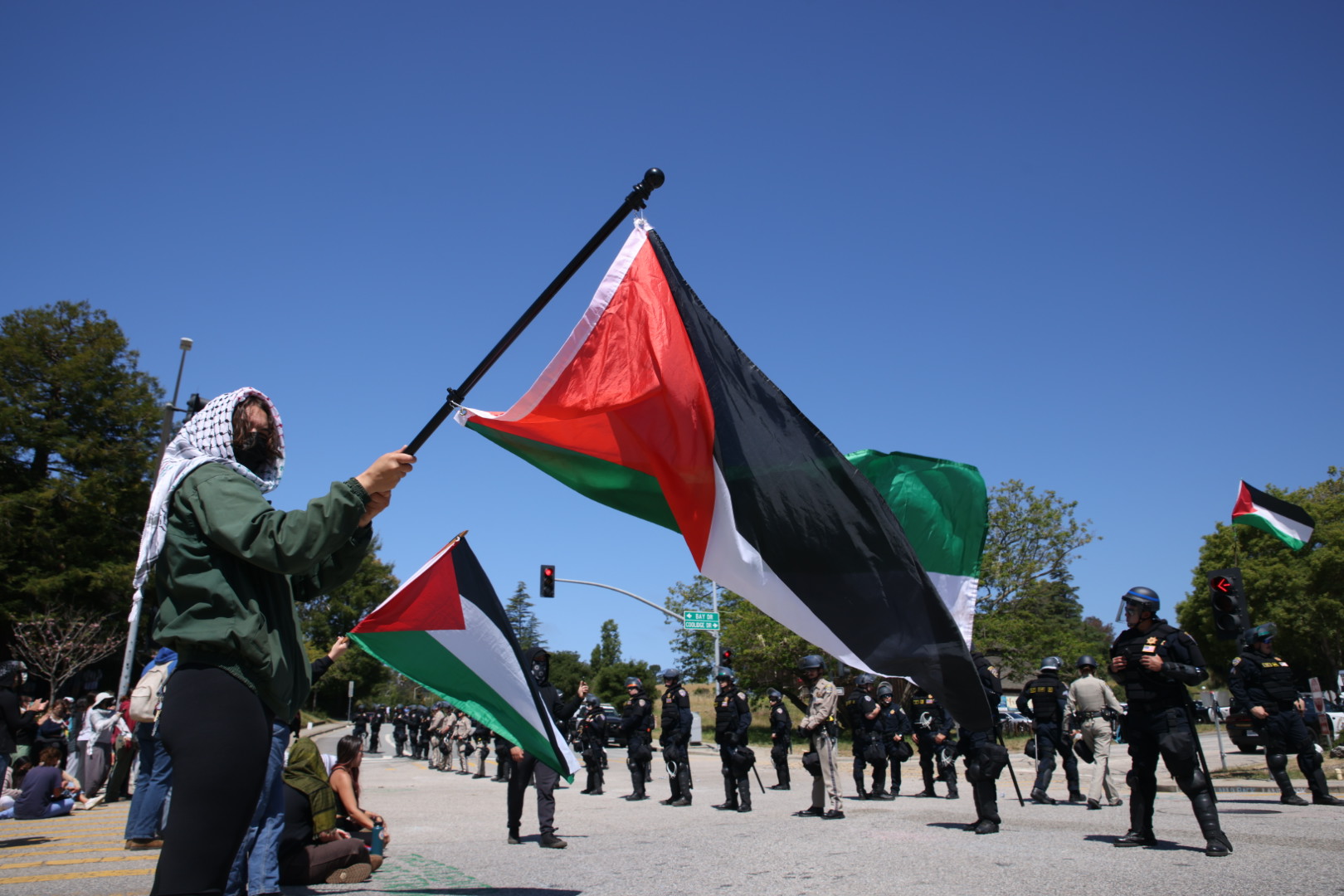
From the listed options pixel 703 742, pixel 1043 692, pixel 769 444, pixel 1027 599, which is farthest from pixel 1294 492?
pixel 769 444

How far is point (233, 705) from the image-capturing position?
7.84 ft

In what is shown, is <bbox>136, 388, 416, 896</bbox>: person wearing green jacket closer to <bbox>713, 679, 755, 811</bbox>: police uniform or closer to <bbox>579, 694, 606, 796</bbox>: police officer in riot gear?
<bbox>713, 679, 755, 811</bbox>: police uniform

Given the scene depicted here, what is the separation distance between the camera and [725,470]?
4.76 metres

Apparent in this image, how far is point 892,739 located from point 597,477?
35.6ft

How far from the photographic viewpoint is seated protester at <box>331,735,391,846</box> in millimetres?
7309

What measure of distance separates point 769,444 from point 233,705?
2.95 meters

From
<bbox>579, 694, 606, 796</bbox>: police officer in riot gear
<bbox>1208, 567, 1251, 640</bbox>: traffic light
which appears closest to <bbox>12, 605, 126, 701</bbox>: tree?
<bbox>579, 694, 606, 796</bbox>: police officer in riot gear

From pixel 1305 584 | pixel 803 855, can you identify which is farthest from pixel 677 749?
pixel 1305 584

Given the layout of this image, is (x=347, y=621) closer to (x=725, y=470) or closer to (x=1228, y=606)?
(x=1228, y=606)

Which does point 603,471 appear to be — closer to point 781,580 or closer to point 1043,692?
point 781,580

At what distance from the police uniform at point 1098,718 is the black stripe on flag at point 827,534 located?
8.61m

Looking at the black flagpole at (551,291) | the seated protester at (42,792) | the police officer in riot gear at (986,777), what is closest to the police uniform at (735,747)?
the police officer in riot gear at (986,777)

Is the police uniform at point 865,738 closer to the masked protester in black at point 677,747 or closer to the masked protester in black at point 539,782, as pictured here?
the masked protester in black at point 677,747

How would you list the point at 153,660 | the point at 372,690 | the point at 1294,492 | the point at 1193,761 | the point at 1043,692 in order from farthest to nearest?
the point at 372,690, the point at 1294,492, the point at 1043,692, the point at 153,660, the point at 1193,761
